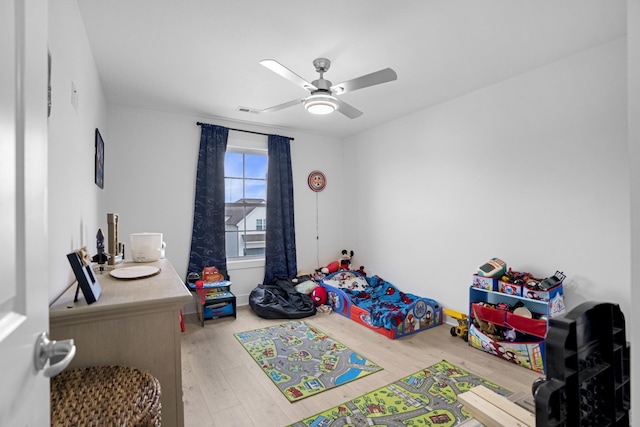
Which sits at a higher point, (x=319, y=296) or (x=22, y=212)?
(x=22, y=212)

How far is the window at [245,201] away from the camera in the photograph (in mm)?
4254

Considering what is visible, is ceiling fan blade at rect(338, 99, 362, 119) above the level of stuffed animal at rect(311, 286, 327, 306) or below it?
above

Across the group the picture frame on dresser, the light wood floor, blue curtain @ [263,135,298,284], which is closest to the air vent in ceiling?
blue curtain @ [263,135,298,284]

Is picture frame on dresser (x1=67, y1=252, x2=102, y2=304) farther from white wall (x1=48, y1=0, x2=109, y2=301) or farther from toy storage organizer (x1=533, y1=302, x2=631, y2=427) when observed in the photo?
toy storage organizer (x1=533, y1=302, x2=631, y2=427)

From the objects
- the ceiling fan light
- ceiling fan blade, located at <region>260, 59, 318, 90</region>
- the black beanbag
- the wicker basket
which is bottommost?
the black beanbag

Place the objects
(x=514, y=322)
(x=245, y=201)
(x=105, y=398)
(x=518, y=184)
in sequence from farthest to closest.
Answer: (x=245, y=201)
(x=518, y=184)
(x=514, y=322)
(x=105, y=398)

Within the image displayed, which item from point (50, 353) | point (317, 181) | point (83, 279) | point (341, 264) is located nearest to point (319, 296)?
point (341, 264)

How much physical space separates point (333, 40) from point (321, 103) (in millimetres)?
453

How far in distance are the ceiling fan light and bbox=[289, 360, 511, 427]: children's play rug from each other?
7.31ft

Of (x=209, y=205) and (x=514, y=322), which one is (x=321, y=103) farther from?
(x=514, y=322)

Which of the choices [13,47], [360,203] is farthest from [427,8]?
[360,203]

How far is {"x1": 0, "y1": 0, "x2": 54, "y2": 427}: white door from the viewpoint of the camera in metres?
0.49

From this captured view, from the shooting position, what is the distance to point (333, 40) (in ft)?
7.21

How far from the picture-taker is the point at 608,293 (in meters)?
2.26
